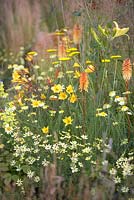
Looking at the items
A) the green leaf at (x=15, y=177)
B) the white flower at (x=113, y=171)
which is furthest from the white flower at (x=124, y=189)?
the green leaf at (x=15, y=177)

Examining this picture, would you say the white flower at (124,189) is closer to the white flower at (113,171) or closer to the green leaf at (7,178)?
the white flower at (113,171)

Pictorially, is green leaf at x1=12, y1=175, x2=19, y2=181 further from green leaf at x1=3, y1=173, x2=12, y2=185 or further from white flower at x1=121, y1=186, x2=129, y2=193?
white flower at x1=121, y1=186, x2=129, y2=193

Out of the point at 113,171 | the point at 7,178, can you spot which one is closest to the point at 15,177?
the point at 7,178

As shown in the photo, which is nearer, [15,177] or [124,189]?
[124,189]

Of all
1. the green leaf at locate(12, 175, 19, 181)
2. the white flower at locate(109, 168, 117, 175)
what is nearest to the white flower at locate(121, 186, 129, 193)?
the white flower at locate(109, 168, 117, 175)

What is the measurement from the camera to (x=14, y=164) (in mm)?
3021

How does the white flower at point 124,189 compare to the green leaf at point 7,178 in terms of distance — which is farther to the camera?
the green leaf at point 7,178

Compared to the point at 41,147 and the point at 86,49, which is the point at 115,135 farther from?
the point at 86,49

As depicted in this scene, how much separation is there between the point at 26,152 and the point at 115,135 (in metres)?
0.59

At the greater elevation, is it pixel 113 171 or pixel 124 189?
pixel 113 171

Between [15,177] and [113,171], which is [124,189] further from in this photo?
[15,177]

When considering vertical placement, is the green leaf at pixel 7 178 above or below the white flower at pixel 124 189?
above

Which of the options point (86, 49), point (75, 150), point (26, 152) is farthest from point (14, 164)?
point (86, 49)

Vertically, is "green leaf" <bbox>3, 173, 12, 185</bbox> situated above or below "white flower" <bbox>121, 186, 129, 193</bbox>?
above
